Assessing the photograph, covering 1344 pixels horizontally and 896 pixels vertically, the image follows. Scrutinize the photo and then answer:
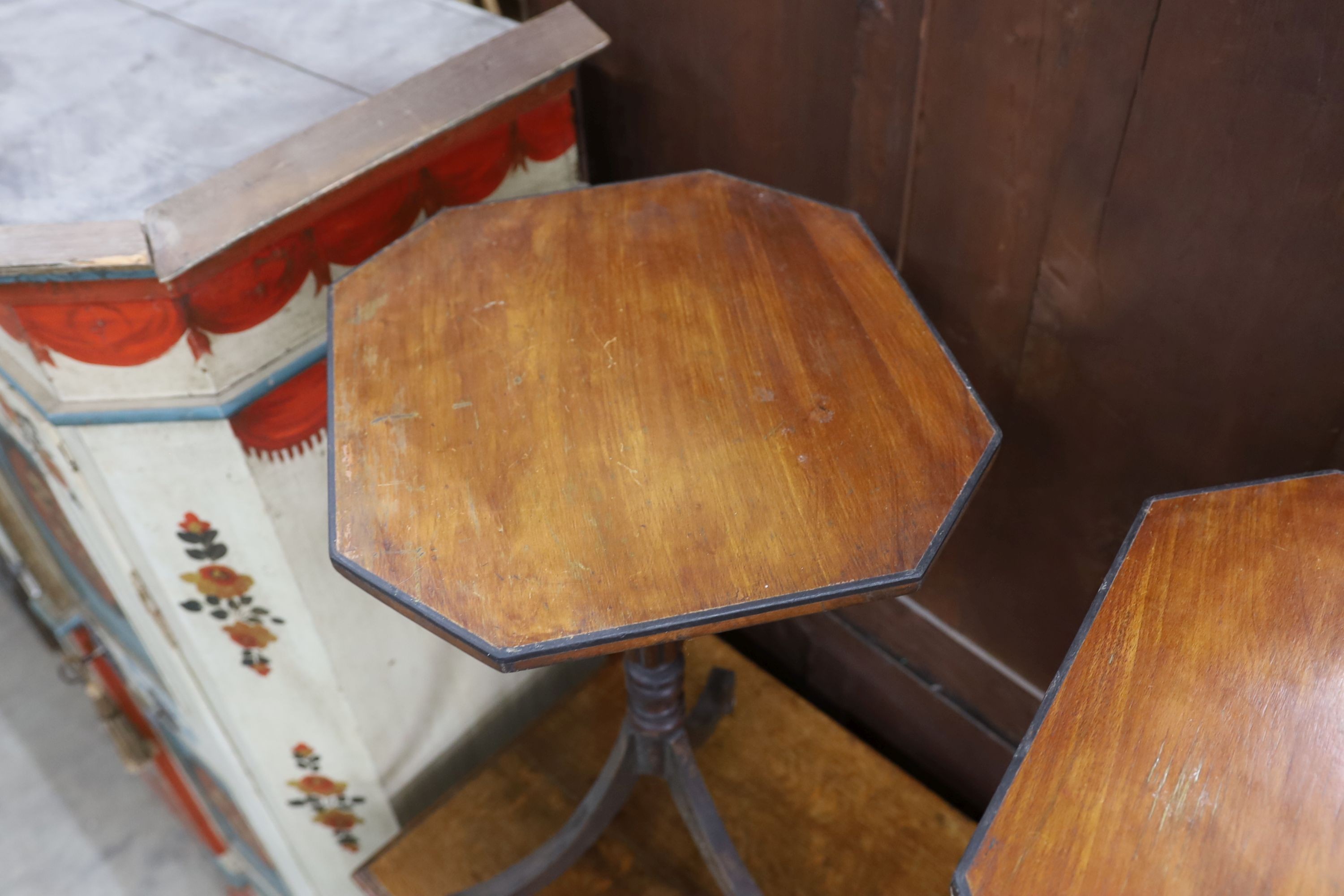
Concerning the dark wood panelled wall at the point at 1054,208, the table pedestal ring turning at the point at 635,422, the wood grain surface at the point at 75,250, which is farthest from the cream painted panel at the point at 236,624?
the dark wood panelled wall at the point at 1054,208

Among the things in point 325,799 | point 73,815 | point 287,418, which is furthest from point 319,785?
point 73,815

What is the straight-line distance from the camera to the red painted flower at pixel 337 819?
161 centimetres

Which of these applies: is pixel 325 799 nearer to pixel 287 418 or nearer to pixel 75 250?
pixel 287 418

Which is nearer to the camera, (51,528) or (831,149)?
(831,149)

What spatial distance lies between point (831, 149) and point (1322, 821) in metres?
0.96

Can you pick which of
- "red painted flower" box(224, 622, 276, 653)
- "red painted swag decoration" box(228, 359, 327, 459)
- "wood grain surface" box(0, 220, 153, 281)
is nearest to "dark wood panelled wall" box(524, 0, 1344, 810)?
"red painted swag decoration" box(228, 359, 327, 459)

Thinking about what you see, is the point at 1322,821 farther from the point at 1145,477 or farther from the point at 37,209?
the point at 37,209

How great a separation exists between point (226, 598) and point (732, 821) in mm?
826

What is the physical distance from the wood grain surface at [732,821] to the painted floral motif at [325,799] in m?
0.11

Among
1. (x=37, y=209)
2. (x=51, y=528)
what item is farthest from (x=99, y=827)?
(x=37, y=209)

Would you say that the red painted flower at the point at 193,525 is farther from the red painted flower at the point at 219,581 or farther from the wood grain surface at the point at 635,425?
the wood grain surface at the point at 635,425

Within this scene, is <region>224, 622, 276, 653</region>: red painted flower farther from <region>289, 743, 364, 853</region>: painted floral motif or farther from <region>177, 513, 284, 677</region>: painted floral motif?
<region>289, 743, 364, 853</region>: painted floral motif

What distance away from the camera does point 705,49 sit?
54.0 inches

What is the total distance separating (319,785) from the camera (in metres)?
1.56
